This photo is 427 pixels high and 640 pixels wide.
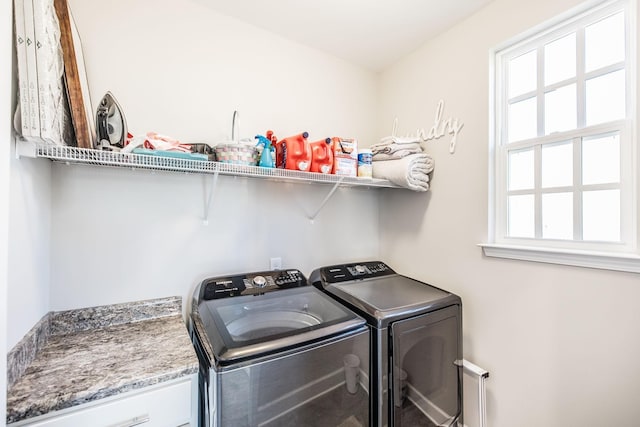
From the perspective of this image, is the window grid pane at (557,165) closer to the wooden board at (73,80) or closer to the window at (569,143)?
the window at (569,143)

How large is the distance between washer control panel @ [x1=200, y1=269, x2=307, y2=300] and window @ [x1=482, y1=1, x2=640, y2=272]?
119 cm

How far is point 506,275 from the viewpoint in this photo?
1.45 meters

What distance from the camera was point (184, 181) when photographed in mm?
1487

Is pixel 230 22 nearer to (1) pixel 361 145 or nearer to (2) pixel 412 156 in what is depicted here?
(1) pixel 361 145

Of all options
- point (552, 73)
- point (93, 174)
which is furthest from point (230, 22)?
point (552, 73)

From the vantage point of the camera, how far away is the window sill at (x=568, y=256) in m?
1.04

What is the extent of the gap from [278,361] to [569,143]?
5.54 ft

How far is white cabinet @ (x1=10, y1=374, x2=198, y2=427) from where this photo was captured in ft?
2.50

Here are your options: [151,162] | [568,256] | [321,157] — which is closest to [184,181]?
[151,162]

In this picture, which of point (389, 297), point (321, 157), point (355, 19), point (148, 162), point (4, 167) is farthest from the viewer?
point (355, 19)

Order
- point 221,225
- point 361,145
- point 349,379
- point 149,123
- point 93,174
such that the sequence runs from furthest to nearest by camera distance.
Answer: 1. point 361,145
2. point 221,225
3. point 149,123
4. point 93,174
5. point 349,379

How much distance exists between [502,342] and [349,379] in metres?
0.98

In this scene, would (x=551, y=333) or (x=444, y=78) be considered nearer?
(x=551, y=333)

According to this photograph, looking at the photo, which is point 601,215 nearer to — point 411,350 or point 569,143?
point 569,143
